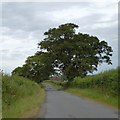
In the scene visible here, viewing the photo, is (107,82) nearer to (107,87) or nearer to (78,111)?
(107,87)

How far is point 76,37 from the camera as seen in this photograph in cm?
6838

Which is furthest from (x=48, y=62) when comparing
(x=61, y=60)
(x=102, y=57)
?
(x=102, y=57)

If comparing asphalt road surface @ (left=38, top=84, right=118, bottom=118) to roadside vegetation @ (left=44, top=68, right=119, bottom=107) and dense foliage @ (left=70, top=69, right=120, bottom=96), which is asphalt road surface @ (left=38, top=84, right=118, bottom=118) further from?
dense foliage @ (left=70, top=69, right=120, bottom=96)

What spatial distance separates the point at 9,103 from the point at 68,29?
1863 inches

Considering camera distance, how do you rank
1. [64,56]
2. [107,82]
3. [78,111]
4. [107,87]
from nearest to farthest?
[78,111], [107,87], [107,82], [64,56]

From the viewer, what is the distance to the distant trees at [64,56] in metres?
65.9

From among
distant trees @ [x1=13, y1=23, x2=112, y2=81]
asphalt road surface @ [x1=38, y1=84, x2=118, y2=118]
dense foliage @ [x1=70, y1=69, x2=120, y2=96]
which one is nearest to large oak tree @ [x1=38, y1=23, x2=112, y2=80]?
distant trees @ [x1=13, y1=23, x2=112, y2=81]

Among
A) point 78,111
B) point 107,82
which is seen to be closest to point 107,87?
point 107,82

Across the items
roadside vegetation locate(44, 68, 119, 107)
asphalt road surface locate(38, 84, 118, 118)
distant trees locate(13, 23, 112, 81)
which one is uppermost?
distant trees locate(13, 23, 112, 81)

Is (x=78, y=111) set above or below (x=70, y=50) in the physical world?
below

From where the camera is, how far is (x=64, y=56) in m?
66.0

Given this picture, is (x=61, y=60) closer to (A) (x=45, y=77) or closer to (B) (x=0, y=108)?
(A) (x=45, y=77)

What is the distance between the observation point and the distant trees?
65.9 m

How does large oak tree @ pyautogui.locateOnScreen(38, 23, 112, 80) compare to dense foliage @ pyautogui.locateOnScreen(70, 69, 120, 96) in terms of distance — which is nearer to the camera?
dense foliage @ pyautogui.locateOnScreen(70, 69, 120, 96)
